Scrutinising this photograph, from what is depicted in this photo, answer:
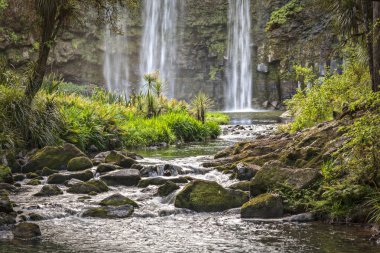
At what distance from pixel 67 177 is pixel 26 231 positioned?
4730mm

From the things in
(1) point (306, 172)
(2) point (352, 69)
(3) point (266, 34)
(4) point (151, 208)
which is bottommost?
(4) point (151, 208)

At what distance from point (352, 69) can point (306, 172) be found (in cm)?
1113

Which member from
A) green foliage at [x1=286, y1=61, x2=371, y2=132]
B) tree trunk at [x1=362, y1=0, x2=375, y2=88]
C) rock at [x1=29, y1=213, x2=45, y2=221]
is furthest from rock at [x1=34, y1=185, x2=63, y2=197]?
green foliage at [x1=286, y1=61, x2=371, y2=132]

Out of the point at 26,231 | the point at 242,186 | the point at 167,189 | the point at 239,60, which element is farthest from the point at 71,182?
the point at 239,60

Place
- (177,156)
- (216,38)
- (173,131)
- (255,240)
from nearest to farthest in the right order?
(255,240), (177,156), (173,131), (216,38)

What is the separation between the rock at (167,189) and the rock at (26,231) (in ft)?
11.2

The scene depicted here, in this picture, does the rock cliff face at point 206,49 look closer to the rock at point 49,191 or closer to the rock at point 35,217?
the rock at point 49,191

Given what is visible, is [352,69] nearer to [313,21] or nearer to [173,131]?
[173,131]

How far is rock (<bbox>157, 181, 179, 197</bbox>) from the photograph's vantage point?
10812 millimetres

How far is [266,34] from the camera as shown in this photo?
60.1 meters

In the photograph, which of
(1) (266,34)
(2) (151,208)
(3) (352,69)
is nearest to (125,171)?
(2) (151,208)

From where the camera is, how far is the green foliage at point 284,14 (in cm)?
5894

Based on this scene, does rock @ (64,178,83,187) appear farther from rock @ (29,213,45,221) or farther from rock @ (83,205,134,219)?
rock @ (29,213,45,221)

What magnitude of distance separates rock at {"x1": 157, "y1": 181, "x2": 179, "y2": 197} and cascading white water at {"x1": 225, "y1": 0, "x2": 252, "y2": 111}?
46.9 meters
